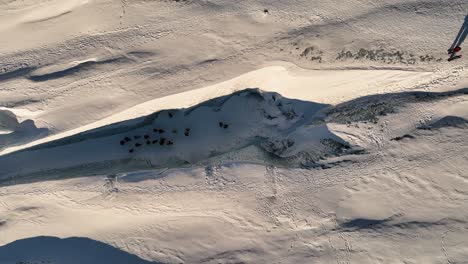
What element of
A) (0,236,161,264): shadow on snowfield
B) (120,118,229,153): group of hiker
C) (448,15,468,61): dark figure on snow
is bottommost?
(0,236,161,264): shadow on snowfield

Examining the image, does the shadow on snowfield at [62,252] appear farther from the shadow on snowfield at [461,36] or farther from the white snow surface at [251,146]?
the shadow on snowfield at [461,36]

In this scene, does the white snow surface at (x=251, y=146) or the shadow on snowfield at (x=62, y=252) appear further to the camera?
the shadow on snowfield at (x=62, y=252)

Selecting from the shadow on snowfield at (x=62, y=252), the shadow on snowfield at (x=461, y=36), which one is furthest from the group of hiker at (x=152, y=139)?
the shadow on snowfield at (x=461, y=36)

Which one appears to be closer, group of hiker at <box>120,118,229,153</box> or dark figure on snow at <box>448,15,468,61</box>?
dark figure on snow at <box>448,15,468,61</box>

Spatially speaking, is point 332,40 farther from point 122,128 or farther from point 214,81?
point 122,128

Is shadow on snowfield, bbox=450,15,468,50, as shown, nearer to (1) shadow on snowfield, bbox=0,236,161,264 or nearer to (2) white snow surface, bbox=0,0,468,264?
(2) white snow surface, bbox=0,0,468,264

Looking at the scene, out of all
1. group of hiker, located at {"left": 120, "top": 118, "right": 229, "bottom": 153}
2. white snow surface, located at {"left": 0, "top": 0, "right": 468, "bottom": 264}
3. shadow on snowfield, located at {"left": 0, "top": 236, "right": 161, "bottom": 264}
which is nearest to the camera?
white snow surface, located at {"left": 0, "top": 0, "right": 468, "bottom": 264}

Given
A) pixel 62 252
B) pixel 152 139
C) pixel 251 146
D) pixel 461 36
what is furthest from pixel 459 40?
pixel 62 252

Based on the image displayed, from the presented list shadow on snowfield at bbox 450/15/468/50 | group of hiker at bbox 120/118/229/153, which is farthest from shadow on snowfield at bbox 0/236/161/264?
shadow on snowfield at bbox 450/15/468/50

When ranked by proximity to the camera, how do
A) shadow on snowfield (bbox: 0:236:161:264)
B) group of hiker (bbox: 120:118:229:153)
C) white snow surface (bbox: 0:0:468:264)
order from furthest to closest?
group of hiker (bbox: 120:118:229:153) → shadow on snowfield (bbox: 0:236:161:264) → white snow surface (bbox: 0:0:468:264)

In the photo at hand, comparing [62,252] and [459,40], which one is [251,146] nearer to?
[62,252]

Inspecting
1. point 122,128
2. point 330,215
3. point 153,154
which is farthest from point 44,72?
point 330,215
